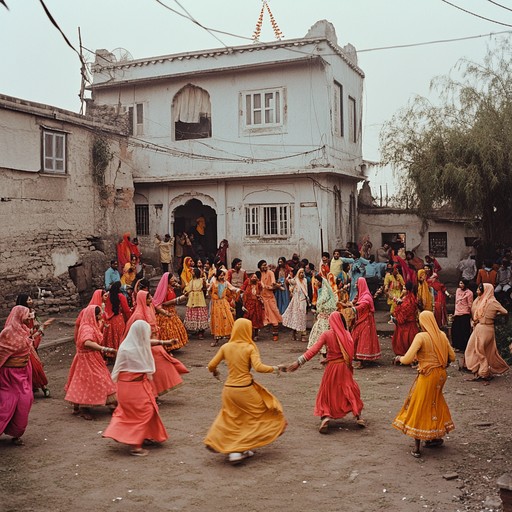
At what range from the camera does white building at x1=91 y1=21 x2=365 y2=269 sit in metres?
19.9

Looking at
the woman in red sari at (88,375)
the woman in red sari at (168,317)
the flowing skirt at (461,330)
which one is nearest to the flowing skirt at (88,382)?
the woman in red sari at (88,375)

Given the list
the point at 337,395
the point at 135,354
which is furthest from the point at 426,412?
the point at 135,354

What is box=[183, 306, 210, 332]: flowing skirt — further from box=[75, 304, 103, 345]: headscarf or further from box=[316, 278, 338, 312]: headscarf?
box=[75, 304, 103, 345]: headscarf

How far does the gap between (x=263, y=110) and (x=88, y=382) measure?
45.5 feet

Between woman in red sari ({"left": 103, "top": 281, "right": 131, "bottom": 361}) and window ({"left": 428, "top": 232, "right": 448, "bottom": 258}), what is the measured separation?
1317 cm

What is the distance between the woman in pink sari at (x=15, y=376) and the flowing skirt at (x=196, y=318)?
6.46 metres

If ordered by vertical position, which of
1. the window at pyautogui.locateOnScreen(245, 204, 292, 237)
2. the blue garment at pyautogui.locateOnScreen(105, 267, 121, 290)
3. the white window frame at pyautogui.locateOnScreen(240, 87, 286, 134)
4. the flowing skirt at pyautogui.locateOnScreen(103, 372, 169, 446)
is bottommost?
the flowing skirt at pyautogui.locateOnScreen(103, 372, 169, 446)

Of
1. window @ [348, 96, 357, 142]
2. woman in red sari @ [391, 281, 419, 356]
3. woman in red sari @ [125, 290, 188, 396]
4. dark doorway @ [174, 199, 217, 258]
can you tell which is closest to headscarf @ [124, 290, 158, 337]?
woman in red sari @ [125, 290, 188, 396]

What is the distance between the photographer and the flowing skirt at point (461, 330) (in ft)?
38.4

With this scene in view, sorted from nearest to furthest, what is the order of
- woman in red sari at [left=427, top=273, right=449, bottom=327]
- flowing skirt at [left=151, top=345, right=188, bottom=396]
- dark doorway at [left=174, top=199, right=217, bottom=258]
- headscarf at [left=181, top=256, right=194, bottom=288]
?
flowing skirt at [left=151, top=345, right=188, bottom=396] < woman in red sari at [left=427, top=273, right=449, bottom=327] < headscarf at [left=181, top=256, right=194, bottom=288] < dark doorway at [left=174, top=199, right=217, bottom=258]

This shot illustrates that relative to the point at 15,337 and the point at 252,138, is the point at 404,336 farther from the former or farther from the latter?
the point at 252,138

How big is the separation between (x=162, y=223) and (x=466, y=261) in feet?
33.6

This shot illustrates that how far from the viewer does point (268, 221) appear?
20.9 m

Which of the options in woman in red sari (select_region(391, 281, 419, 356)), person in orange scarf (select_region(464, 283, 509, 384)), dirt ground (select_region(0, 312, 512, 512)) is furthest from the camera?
woman in red sari (select_region(391, 281, 419, 356))
